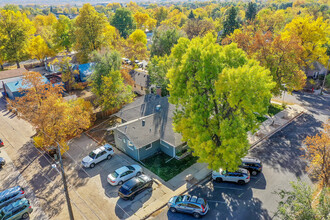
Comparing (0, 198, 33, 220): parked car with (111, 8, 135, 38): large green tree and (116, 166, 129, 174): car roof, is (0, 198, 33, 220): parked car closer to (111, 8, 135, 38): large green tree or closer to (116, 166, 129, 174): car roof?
(116, 166, 129, 174): car roof

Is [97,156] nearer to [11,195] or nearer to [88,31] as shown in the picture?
[11,195]

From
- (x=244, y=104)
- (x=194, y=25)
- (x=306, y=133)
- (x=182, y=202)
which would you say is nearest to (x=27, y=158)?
(x=182, y=202)

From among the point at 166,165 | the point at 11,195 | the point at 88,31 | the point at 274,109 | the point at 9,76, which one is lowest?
the point at 166,165

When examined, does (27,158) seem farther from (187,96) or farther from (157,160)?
(187,96)

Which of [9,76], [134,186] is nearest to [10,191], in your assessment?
[134,186]

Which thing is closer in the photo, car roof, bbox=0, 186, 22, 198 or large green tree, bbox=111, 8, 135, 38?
car roof, bbox=0, 186, 22, 198

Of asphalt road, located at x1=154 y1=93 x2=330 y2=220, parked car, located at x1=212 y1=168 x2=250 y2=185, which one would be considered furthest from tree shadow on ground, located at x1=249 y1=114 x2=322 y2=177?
parked car, located at x1=212 y1=168 x2=250 y2=185
